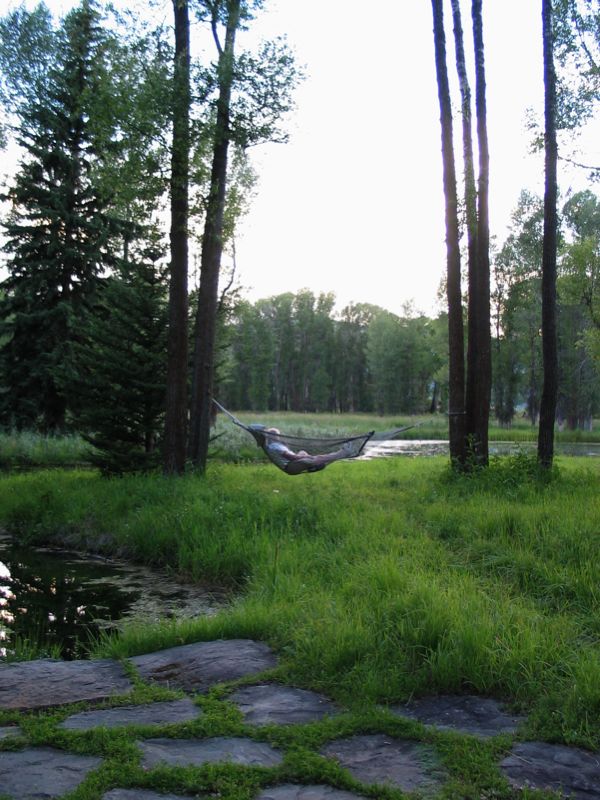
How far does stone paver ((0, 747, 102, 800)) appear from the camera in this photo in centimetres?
242

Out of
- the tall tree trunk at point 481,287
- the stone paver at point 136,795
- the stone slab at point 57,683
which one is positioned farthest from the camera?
the tall tree trunk at point 481,287

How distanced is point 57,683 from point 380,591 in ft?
6.97

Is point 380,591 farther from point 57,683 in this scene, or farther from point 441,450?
point 441,450

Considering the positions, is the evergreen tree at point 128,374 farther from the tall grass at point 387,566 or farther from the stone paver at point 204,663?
the stone paver at point 204,663

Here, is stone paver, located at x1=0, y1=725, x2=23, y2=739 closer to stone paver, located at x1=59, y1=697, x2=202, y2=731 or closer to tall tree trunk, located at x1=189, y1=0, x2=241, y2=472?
stone paver, located at x1=59, y1=697, x2=202, y2=731

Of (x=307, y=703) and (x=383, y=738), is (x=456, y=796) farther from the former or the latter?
(x=307, y=703)

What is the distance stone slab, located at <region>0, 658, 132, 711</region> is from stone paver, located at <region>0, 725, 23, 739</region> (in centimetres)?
22

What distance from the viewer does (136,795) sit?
7.92 feet

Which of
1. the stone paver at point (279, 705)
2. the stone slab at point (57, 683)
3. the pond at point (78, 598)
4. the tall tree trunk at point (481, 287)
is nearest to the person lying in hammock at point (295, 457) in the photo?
the pond at point (78, 598)

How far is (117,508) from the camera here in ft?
29.2

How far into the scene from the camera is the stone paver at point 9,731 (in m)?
2.92

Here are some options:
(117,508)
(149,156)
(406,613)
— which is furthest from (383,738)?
(149,156)

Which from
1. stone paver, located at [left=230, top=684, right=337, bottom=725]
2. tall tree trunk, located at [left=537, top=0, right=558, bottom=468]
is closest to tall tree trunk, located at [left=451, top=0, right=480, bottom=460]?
tall tree trunk, located at [left=537, top=0, right=558, bottom=468]

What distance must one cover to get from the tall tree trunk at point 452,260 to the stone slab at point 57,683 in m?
6.91
